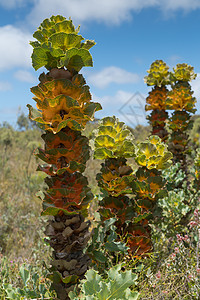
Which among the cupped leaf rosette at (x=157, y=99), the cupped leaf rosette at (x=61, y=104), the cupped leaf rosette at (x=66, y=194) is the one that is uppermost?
→ the cupped leaf rosette at (x=157, y=99)

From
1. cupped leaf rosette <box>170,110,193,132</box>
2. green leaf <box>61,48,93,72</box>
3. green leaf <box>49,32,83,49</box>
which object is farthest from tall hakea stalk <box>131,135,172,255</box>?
cupped leaf rosette <box>170,110,193,132</box>

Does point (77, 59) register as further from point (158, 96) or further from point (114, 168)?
point (158, 96)

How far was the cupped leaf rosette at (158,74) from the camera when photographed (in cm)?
321

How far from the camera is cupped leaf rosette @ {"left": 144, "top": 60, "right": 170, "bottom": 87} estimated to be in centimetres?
321

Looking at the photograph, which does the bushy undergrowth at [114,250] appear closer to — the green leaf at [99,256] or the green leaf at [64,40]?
the green leaf at [99,256]

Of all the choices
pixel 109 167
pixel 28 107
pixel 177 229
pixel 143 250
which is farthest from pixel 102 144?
pixel 177 229

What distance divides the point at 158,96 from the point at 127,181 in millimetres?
1803

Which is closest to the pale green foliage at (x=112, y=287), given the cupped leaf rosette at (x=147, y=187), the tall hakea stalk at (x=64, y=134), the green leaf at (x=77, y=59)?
the tall hakea stalk at (x=64, y=134)

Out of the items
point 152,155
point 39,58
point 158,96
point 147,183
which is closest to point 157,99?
point 158,96

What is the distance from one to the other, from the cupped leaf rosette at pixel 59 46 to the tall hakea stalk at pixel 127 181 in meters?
0.46

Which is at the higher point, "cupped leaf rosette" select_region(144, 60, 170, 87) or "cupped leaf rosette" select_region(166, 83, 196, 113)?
"cupped leaf rosette" select_region(144, 60, 170, 87)

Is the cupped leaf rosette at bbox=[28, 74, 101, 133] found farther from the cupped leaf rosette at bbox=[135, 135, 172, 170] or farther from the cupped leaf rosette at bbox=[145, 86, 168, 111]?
the cupped leaf rosette at bbox=[145, 86, 168, 111]

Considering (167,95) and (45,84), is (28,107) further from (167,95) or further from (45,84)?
(167,95)

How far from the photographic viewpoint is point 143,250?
1.80 m
